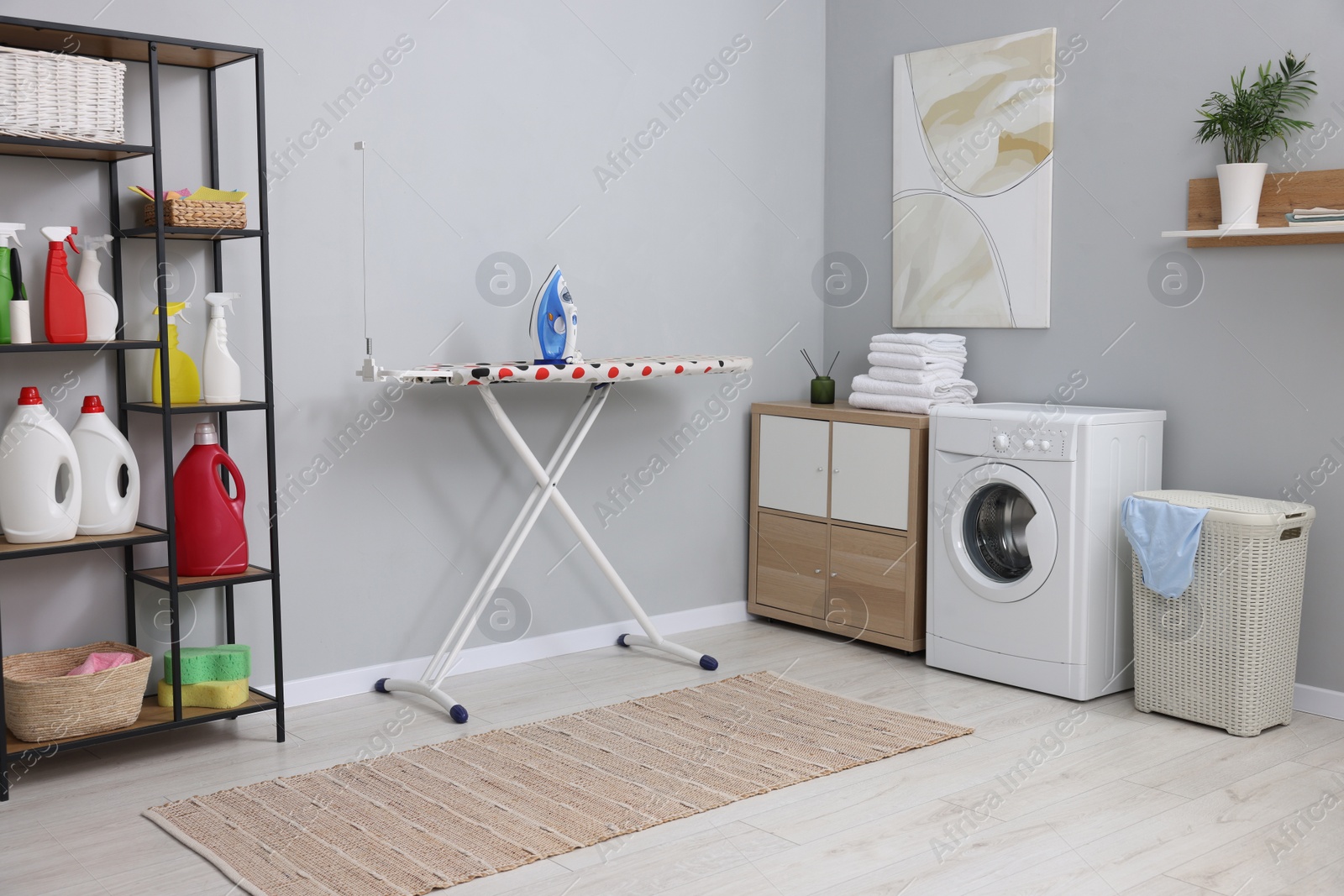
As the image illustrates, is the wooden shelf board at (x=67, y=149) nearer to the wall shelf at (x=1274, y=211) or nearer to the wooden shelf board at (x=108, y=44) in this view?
the wooden shelf board at (x=108, y=44)

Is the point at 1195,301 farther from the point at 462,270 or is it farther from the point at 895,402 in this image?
the point at 462,270

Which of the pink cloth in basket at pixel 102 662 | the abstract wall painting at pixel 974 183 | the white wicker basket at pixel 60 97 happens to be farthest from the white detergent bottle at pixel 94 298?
the abstract wall painting at pixel 974 183

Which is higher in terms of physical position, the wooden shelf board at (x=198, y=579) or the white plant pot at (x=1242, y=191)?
the white plant pot at (x=1242, y=191)

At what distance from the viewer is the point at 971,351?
12.7 feet

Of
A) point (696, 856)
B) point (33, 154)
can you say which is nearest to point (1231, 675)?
point (696, 856)

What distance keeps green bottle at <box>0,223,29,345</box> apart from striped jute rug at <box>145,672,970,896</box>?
3.55 ft

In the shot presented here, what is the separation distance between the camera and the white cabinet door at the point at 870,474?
3568 mm

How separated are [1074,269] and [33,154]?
2801 mm

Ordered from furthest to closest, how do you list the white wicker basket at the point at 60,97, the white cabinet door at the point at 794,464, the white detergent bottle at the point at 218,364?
the white cabinet door at the point at 794,464 < the white detergent bottle at the point at 218,364 < the white wicker basket at the point at 60,97

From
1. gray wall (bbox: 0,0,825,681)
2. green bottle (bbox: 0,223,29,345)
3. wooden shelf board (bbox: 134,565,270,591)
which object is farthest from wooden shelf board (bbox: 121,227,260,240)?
wooden shelf board (bbox: 134,565,270,591)

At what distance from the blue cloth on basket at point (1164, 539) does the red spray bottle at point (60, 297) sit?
2543mm

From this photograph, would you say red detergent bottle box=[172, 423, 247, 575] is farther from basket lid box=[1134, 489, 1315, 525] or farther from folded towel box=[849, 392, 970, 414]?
basket lid box=[1134, 489, 1315, 525]

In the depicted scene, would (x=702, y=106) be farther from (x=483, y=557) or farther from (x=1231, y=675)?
(x=1231, y=675)

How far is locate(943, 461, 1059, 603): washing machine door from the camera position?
3.25 metres
